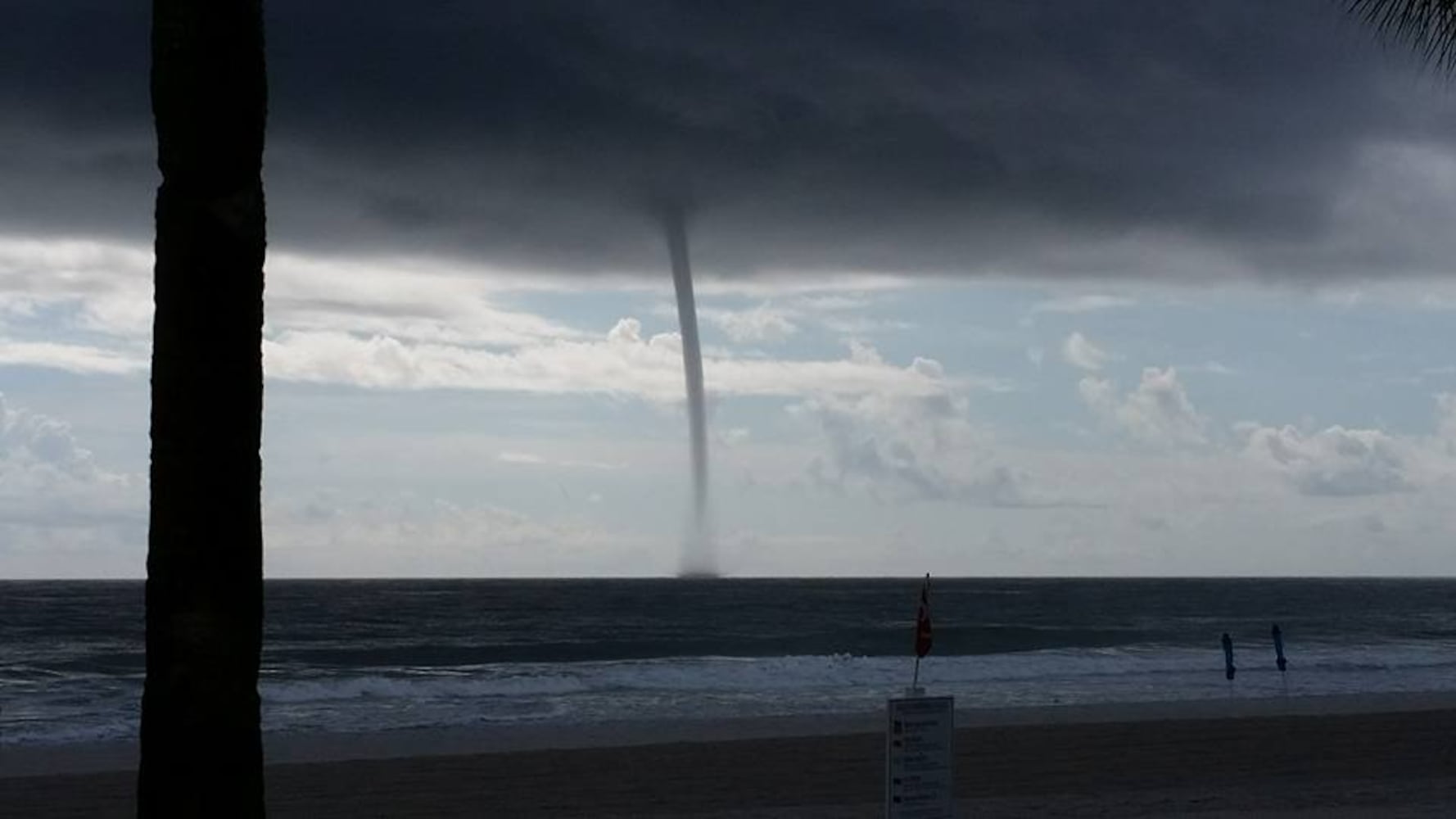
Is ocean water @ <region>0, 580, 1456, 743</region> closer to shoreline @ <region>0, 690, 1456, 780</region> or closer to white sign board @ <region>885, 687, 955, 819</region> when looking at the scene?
shoreline @ <region>0, 690, 1456, 780</region>

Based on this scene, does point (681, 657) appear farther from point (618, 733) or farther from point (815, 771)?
point (815, 771)

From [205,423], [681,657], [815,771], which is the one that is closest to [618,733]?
[815,771]

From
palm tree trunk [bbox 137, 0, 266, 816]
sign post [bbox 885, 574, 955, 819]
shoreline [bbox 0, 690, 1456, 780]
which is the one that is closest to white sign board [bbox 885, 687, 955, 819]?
sign post [bbox 885, 574, 955, 819]

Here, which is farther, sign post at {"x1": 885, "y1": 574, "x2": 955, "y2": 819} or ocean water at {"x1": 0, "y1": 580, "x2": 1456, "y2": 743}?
ocean water at {"x1": 0, "y1": 580, "x2": 1456, "y2": 743}

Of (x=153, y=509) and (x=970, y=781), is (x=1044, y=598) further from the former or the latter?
(x=153, y=509)

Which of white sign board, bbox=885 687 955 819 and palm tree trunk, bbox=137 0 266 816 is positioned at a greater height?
palm tree trunk, bbox=137 0 266 816

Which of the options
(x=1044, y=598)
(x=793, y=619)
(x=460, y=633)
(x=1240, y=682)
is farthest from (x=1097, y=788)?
(x=1044, y=598)
